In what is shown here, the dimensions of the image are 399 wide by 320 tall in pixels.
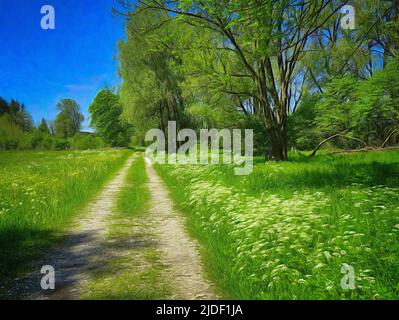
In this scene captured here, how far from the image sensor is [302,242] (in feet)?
16.9

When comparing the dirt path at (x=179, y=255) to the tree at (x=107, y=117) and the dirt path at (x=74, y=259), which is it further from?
the tree at (x=107, y=117)

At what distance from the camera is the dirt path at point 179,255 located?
4.70 metres

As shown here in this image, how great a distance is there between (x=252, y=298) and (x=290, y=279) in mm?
575

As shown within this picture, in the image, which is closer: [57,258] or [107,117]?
[57,258]

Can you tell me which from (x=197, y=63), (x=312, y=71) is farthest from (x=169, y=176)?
(x=312, y=71)

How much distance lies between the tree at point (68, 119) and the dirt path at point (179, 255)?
315ft

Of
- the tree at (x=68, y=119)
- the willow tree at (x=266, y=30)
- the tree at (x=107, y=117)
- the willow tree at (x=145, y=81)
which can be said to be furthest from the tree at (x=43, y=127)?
the willow tree at (x=266, y=30)

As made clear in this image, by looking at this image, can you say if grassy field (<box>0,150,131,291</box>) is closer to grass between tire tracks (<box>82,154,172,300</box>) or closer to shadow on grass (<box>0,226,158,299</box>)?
shadow on grass (<box>0,226,158,299</box>)

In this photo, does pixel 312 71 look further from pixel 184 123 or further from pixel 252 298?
pixel 252 298

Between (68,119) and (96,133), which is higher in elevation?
(68,119)

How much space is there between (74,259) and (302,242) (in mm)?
4072

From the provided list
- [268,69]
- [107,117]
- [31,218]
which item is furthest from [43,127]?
[31,218]

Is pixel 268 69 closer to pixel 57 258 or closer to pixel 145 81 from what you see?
pixel 57 258

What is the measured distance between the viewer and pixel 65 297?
4500 mm
